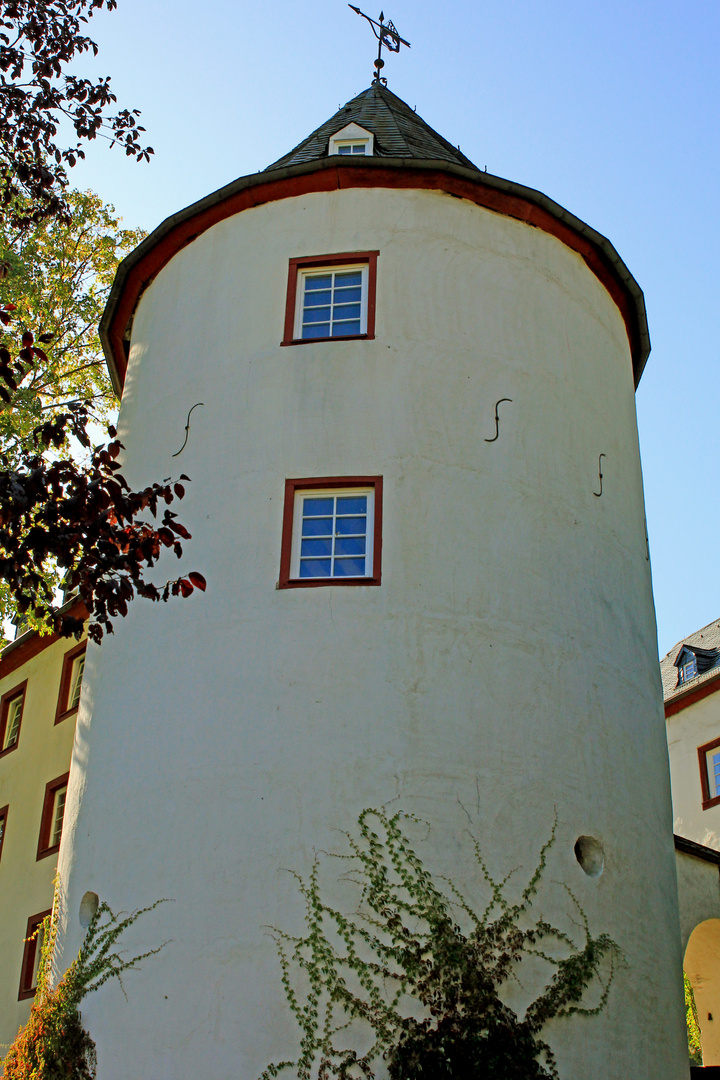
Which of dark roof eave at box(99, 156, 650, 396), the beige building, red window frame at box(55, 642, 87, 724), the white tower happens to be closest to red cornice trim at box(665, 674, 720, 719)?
the beige building

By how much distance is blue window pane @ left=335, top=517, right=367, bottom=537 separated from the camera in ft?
42.2

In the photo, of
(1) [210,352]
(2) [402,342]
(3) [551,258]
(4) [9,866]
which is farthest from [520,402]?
(4) [9,866]

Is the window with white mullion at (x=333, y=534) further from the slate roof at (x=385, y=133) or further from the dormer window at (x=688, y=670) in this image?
the dormer window at (x=688, y=670)

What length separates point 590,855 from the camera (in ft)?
39.3

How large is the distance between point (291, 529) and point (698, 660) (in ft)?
59.0

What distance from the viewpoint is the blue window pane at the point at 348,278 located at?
14.7 m

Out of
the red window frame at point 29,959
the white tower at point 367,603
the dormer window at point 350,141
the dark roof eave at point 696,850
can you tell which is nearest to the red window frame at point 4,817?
the red window frame at point 29,959

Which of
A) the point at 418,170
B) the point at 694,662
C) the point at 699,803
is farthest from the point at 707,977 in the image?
the point at 418,170

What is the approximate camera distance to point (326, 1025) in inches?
417

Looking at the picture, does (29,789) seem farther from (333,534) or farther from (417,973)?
(417,973)

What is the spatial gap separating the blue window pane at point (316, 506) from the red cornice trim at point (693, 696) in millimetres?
15156

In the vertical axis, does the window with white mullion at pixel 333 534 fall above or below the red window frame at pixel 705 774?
below

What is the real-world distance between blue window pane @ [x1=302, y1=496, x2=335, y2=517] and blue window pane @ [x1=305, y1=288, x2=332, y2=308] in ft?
8.89

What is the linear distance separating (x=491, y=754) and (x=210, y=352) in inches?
235
